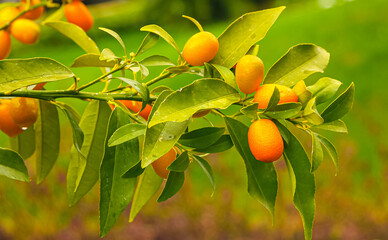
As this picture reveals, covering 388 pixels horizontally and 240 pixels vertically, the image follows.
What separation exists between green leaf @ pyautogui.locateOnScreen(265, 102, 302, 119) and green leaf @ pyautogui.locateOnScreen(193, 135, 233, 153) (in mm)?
53

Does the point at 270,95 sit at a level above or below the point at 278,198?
above

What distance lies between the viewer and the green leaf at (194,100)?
0.33m

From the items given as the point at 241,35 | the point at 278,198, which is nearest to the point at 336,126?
the point at 241,35

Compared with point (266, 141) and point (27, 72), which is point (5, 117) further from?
point (266, 141)

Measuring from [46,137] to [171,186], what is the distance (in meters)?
0.18

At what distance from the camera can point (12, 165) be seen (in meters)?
0.39

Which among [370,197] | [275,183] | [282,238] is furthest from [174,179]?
[370,197]

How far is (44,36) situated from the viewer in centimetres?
531

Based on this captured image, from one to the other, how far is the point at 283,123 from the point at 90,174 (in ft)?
0.65

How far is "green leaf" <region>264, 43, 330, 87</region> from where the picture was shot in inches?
15.6

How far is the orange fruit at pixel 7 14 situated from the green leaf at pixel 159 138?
25cm

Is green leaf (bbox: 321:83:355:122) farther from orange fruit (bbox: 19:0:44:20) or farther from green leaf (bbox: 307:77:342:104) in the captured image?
orange fruit (bbox: 19:0:44:20)

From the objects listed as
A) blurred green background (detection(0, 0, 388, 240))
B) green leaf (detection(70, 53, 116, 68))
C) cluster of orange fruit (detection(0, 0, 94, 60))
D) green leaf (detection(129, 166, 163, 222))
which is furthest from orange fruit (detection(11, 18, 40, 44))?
blurred green background (detection(0, 0, 388, 240))

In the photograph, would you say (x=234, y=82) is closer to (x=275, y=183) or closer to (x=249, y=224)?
(x=275, y=183)
